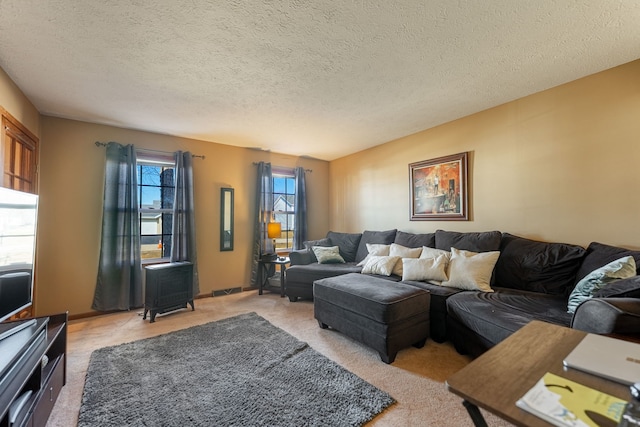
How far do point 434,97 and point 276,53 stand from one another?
1725 millimetres

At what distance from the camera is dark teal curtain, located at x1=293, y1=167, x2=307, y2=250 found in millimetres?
4961

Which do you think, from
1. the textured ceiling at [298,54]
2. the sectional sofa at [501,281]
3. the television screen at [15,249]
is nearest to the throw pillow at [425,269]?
the sectional sofa at [501,281]

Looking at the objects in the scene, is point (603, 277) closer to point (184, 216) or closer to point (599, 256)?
point (599, 256)

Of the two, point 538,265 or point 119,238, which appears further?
point 119,238

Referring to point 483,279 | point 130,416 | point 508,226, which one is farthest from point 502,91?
point 130,416

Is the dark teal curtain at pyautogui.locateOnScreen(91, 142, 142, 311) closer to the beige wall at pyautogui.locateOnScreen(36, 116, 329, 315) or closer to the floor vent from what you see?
the beige wall at pyautogui.locateOnScreen(36, 116, 329, 315)

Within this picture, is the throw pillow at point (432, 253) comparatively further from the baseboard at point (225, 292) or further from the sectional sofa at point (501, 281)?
the baseboard at point (225, 292)

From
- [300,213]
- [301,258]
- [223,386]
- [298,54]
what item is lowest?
[223,386]

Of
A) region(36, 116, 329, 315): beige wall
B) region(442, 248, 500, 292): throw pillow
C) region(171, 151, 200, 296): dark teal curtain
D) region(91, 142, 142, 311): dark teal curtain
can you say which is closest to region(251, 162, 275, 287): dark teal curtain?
region(36, 116, 329, 315): beige wall

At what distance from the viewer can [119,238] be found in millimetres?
3365

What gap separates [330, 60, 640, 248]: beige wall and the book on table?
2438mm

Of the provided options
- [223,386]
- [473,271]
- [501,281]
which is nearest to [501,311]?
[473,271]

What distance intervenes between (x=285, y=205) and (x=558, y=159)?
3923 millimetres

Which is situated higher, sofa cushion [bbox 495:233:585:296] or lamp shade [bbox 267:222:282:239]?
lamp shade [bbox 267:222:282:239]
